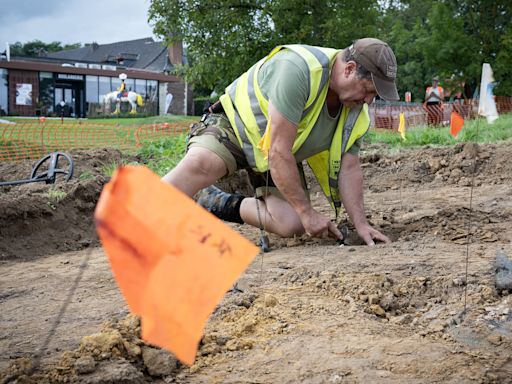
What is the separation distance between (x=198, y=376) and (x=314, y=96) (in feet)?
6.59

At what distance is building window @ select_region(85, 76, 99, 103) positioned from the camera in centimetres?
3444

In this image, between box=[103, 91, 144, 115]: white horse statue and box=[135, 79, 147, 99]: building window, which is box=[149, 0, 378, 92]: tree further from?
box=[135, 79, 147, 99]: building window

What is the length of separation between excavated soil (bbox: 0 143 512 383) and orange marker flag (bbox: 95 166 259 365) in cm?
32

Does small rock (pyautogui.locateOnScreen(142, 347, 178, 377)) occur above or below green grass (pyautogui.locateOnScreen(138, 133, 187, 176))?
below

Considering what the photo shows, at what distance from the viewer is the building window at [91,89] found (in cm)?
3444

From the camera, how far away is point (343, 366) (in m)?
1.97

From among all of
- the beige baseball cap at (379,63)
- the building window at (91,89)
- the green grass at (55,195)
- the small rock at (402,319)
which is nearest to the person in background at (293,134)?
the beige baseball cap at (379,63)

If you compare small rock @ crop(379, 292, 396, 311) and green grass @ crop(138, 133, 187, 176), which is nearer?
small rock @ crop(379, 292, 396, 311)

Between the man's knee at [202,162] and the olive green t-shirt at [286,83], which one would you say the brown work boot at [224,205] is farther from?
the olive green t-shirt at [286,83]

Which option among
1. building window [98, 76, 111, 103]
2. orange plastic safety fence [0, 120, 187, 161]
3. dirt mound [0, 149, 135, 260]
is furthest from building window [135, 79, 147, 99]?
dirt mound [0, 149, 135, 260]

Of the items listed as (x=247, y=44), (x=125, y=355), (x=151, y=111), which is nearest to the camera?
(x=125, y=355)

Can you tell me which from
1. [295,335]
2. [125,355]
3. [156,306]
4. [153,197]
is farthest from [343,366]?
[153,197]

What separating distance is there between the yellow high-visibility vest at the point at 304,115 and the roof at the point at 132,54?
41068 mm

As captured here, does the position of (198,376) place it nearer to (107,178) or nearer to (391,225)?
(391,225)
